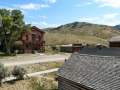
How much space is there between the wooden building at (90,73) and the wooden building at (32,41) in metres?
27.9

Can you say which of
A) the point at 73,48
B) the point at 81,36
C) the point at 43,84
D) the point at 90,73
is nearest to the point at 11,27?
the point at 73,48

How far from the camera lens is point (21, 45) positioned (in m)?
42.1

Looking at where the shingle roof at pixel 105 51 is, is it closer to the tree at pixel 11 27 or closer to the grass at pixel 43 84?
the grass at pixel 43 84

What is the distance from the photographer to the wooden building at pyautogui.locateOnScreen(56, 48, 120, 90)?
1117 centimetres

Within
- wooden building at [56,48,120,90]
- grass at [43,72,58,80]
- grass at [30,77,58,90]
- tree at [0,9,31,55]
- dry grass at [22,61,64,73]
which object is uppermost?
tree at [0,9,31,55]

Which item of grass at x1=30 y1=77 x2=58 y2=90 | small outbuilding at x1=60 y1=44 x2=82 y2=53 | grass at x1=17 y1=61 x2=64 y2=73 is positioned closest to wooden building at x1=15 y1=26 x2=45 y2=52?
small outbuilding at x1=60 y1=44 x2=82 y2=53

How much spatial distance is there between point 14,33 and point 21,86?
20.8m

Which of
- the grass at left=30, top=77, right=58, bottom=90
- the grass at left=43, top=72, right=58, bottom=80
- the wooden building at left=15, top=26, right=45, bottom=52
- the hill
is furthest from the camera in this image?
the hill

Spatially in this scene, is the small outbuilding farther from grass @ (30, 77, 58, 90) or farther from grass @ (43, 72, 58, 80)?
grass @ (30, 77, 58, 90)

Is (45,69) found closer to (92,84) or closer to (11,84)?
(11,84)

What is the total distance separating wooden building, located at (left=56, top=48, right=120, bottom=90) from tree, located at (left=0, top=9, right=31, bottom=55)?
24.2m

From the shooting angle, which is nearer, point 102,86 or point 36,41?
point 102,86

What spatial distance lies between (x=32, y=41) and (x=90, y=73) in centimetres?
3295

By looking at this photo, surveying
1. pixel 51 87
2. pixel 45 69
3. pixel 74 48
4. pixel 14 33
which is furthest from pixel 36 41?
pixel 51 87
